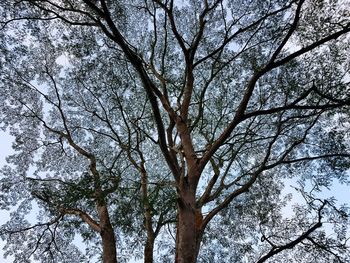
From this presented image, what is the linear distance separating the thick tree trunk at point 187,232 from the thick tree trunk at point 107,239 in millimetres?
1325

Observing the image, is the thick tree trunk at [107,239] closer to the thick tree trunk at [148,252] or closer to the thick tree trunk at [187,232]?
the thick tree trunk at [148,252]

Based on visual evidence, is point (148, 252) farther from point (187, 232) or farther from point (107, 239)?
point (187, 232)

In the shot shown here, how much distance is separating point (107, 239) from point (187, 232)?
1.70 meters

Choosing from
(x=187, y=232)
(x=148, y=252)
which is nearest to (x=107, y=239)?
(x=148, y=252)

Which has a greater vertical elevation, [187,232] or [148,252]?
[148,252]

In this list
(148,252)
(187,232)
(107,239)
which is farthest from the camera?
(148,252)

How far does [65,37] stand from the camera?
7852mm

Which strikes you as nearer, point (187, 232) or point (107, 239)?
point (187, 232)

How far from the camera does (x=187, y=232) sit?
4.79m

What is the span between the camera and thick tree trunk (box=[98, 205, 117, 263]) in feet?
18.3

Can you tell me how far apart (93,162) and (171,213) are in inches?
75.7

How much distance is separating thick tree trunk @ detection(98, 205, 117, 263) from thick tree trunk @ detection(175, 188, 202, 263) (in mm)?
1325

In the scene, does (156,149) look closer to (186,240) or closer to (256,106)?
(256,106)

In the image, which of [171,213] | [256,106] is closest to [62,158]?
[171,213]
